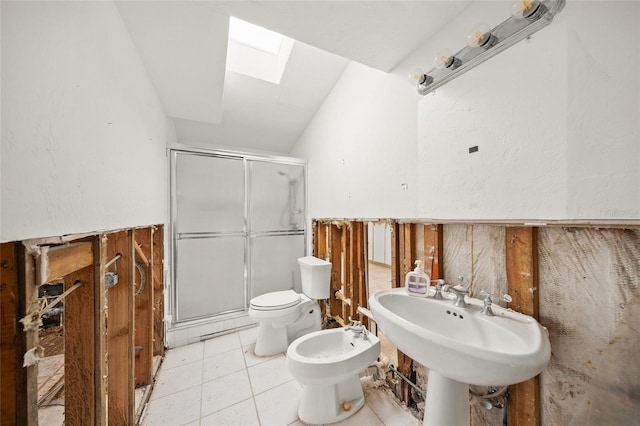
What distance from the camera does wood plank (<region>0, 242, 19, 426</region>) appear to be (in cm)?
48

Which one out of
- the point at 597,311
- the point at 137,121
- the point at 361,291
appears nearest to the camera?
the point at 597,311

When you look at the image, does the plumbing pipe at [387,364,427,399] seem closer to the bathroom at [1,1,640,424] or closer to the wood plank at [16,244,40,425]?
the bathroom at [1,1,640,424]

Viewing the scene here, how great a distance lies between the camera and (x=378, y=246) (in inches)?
92.1

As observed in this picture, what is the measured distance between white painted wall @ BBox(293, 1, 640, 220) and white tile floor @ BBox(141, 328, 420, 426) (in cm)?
127

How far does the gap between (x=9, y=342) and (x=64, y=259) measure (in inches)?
9.2

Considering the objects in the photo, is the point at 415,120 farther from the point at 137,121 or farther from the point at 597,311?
the point at 137,121

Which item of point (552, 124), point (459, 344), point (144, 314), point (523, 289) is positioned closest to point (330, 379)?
point (459, 344)

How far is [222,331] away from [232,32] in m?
2.89

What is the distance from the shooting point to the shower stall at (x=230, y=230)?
2.19 metres

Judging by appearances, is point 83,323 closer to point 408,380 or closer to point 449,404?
point 449,404

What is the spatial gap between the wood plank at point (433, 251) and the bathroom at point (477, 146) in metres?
0.04

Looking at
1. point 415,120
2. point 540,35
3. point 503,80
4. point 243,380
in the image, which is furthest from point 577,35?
point 243,380

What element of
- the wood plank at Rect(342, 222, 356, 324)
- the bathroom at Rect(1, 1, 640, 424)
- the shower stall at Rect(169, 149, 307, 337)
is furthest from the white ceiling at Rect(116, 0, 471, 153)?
the wood plank at Rect(342, 222, 356, 324)

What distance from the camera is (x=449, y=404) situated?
3.12 ft
